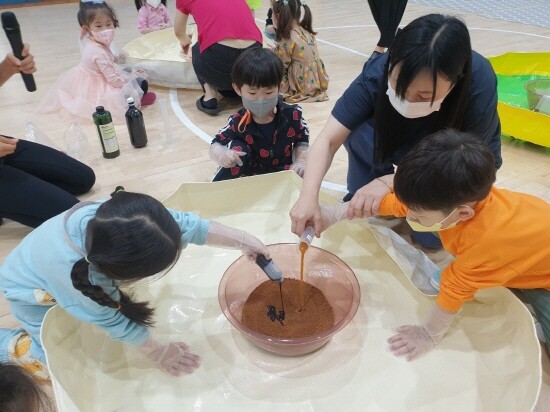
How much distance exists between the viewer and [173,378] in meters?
1.01

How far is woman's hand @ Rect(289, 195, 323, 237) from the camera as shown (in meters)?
1.14

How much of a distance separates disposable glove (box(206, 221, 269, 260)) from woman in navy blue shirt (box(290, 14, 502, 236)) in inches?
4.8

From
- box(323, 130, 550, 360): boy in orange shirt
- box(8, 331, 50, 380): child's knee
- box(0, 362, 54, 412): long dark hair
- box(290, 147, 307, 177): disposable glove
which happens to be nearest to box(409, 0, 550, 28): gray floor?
box(290, 147, 307, 177): disposable glove

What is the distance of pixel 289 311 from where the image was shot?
110 centimetres

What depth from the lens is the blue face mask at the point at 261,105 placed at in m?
1.51

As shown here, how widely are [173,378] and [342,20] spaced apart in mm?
4189

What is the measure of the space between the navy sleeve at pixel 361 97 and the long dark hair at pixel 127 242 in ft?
2.26

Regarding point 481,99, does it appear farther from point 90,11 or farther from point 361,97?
point 90,11

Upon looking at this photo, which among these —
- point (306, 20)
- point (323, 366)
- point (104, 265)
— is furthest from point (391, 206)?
point (306, 20)

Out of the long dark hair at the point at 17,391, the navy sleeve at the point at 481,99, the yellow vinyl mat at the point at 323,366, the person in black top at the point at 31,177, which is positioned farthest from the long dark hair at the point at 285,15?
the long dark hair at the point at 17,391

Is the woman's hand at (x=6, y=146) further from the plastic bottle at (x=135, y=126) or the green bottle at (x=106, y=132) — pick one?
the plastic bottle at (x=135, y=126)

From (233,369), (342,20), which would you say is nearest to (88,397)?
(233,369)

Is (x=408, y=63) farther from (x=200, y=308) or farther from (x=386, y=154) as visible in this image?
(x=200, y=308)

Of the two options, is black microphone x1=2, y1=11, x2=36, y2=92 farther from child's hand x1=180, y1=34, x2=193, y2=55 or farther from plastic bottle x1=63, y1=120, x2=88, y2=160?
child's hand x1=180, y1=34, x2=193, y2=55
